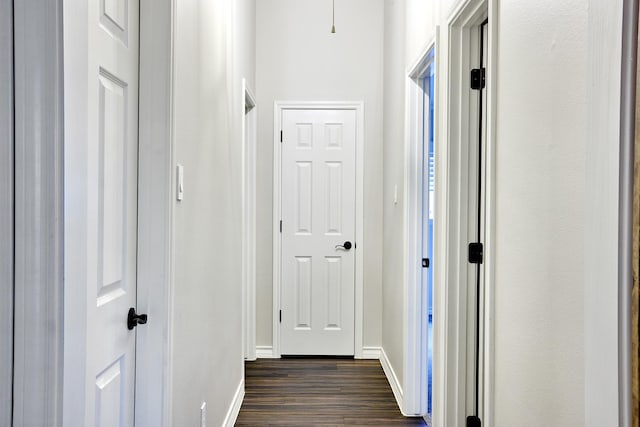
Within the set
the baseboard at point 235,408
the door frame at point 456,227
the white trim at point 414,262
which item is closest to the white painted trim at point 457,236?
the door frame at point 456,227

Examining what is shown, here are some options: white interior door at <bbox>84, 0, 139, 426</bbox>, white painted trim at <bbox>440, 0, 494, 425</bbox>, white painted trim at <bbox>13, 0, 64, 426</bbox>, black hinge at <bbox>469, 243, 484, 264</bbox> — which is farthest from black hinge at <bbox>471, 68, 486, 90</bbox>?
white painted trim at <bbox>13, 0, 64, 426</bbox>

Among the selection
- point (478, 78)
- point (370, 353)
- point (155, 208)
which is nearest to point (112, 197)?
point (155, 208)

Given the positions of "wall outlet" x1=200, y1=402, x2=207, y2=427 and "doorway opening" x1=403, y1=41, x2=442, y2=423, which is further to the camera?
Result: "doorway opening" x1=403, y1=41, x2=442, y2=423

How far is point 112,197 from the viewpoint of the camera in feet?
4.61

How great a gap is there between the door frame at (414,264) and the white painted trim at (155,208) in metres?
1.79

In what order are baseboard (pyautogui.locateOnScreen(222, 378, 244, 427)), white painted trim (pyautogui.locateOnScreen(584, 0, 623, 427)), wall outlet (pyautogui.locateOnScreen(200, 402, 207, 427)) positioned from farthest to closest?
baseboard (pyautogui.locateOnScreen(222, 378, 244, 427)) < wall outlet (pyautogui.locateOnScreen(200, 402, 207, 427)) < white painted trim (pyautogui.locateOnScreen(584, 0, 623, 427))

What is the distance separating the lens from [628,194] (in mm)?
829

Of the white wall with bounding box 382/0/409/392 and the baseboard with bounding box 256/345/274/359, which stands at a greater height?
the white wall with bounding box 382/0/409/392

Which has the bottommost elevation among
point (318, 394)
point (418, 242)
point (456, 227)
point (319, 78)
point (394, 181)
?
point (318, 394)

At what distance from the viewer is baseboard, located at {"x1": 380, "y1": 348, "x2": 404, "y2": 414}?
10.7 ft

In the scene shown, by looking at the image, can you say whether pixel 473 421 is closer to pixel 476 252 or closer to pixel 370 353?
pixel 476 252

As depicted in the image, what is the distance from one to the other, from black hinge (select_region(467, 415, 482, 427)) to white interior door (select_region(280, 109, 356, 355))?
1985 millimetres

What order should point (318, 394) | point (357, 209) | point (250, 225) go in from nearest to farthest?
point (318, 394), point (250, 225), point (357, 209)

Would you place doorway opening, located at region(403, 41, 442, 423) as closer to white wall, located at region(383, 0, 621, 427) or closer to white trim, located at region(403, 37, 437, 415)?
white trim, located at region(403, 37, 437, 415)
